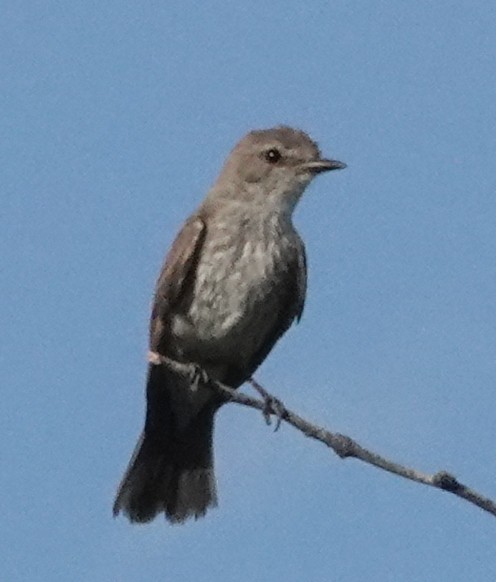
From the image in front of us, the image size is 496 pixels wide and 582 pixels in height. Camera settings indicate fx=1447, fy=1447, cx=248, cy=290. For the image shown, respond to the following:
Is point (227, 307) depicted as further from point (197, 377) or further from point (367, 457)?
point (367, 457)

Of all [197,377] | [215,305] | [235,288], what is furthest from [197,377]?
[235,288]

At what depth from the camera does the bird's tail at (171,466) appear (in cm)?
1066

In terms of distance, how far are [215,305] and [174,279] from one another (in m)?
0.33

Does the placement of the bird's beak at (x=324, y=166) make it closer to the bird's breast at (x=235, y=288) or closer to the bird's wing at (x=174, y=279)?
the bird's breast at (x=235, y=288)

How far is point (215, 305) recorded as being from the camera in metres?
9.80

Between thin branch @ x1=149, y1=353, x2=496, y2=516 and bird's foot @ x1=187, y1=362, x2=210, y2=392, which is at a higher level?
bird's foot @ x1=187, y1=362, x2=210, y2=392

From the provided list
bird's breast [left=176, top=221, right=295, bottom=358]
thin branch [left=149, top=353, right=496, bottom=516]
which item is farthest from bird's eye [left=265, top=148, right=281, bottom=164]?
thin branch [left=149, top=353, right=496, bottom=516]

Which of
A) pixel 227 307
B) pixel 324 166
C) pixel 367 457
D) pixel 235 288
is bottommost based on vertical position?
pixel 367 457

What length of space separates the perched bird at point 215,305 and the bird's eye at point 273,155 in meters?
0.01

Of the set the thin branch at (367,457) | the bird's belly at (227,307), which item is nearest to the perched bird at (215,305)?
the bird's belly at (227,307)

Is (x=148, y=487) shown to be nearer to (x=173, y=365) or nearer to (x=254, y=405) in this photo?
(x=173, y=365)

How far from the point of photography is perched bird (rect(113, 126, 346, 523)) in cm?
984

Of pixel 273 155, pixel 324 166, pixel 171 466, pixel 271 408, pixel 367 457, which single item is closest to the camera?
pixel 367 457

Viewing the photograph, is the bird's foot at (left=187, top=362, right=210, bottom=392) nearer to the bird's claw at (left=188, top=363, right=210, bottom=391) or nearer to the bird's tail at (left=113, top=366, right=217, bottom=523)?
the bird's claw at (left=188, top=363, right=210, bottom=391)
